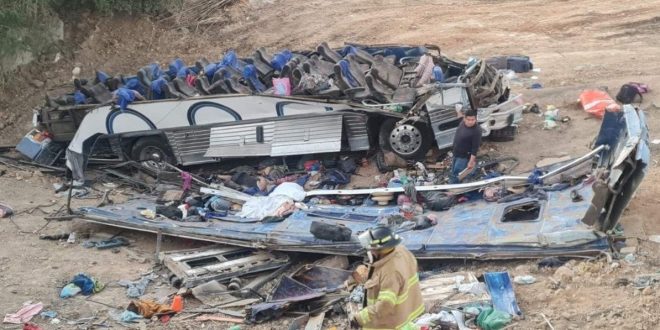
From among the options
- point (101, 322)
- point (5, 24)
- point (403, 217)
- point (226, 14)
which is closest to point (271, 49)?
point (226, 14)

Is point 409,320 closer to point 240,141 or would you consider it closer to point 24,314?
point 24,314

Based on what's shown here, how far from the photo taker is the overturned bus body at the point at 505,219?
8859 millimetres

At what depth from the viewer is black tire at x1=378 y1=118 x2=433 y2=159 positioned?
42.9ft

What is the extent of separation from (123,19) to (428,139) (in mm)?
→ 11752

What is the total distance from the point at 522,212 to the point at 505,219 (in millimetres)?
256

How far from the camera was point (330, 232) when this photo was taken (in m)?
10.5

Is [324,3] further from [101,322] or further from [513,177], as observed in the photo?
[101,322]

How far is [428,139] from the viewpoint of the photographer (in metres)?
13.2

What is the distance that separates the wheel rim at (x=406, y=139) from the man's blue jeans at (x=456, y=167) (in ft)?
3.73

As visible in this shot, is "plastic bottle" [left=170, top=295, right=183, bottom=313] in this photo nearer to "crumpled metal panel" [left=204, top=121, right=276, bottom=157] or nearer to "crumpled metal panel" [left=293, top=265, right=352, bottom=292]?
"crumpled metal panel" [left=293, top=265, right=352, bottom=292]

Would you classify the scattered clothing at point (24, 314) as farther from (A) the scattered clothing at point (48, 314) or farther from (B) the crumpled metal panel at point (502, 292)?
(B) the crumpled metal panel at point (502, 292)

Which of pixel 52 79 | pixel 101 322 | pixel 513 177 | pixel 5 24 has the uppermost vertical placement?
pixel 5 24

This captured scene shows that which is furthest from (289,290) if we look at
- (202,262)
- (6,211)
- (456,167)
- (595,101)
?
(595,101)

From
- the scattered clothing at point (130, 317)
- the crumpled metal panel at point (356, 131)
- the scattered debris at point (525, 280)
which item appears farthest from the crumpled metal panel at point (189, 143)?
the scattered debris at point (525, 280)
